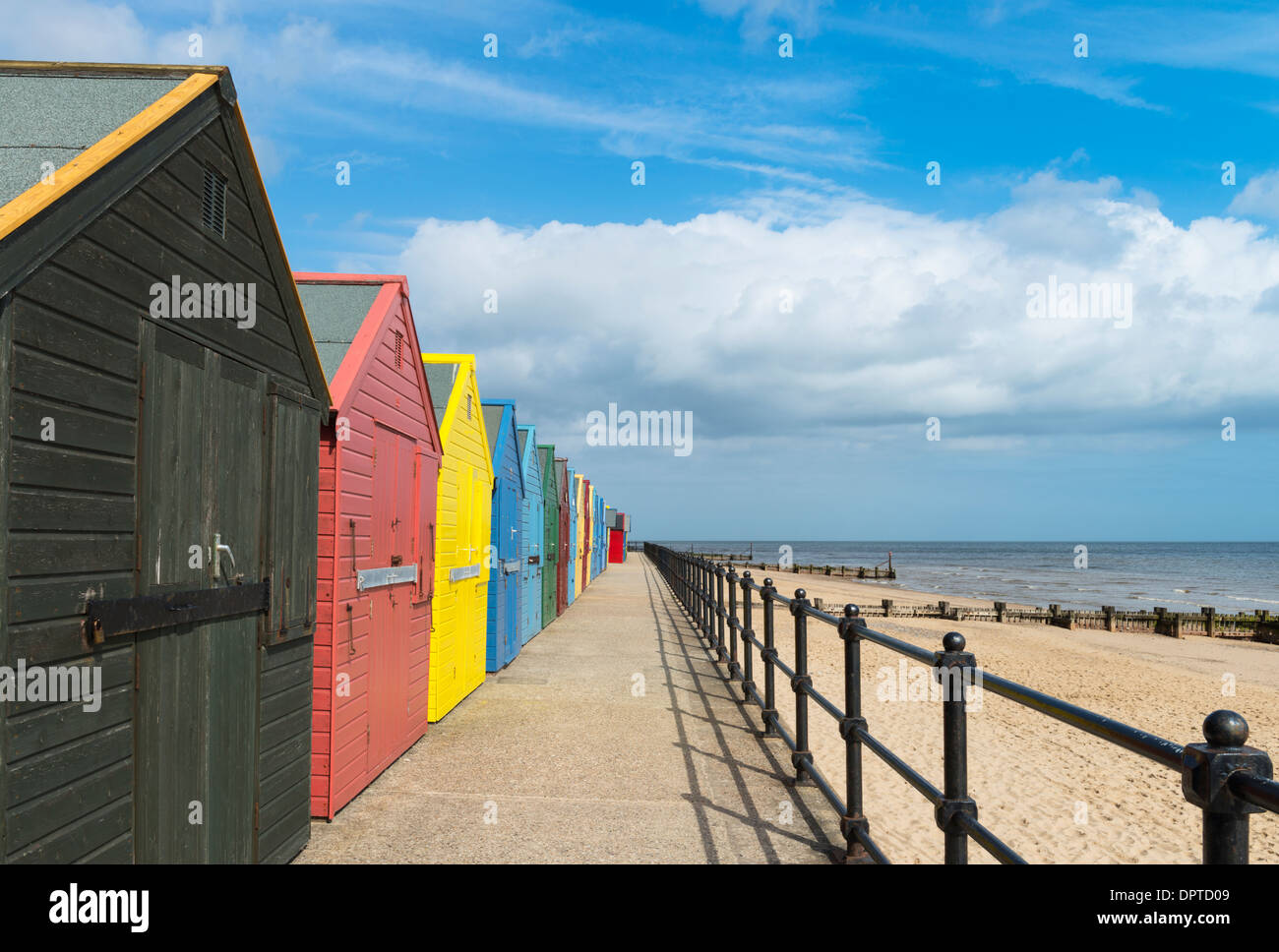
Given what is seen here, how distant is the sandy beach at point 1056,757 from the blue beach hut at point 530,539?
12.8 feet

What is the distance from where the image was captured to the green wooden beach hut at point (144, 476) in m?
2.52

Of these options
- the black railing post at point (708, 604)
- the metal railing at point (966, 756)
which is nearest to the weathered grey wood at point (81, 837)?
the metal railing at point (966, 756)

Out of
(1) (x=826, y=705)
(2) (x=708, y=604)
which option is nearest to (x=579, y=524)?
(2) (x=708, y=604)

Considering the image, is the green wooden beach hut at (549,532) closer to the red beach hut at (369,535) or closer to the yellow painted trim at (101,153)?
the red beach hut at (369,535)

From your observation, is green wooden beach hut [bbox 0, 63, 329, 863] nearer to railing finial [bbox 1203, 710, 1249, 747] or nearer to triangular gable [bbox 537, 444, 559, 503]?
railing finial [bbox 1203, 710, 1249, 747]

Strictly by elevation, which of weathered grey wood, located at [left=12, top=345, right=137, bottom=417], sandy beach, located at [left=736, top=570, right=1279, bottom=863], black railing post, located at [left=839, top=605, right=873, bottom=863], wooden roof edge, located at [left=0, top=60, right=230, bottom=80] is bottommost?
sandy beach, located at [left=736, top=570, right=1279, bottom=863]

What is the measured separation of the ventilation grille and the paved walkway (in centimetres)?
332

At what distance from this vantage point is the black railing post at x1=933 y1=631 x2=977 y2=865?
121 inches

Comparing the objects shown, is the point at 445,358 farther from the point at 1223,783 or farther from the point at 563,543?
the point at 563,543

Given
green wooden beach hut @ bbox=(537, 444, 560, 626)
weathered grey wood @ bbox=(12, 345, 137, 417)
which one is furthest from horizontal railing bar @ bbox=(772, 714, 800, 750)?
green wooden beach hut @ bbox=(537, 444, 560, 626)

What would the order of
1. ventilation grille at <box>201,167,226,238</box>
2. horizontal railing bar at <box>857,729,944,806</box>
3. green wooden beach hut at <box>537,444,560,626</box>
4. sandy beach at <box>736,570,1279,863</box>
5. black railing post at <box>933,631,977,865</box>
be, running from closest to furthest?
black railing post at <box>933,631,977,865</box>
horizontal railing bar at <box>857,729,944,806</box>
ventilation grille at <box>201,167,226,238</box>
sandy beach at <box>736,570,1279,863</box>
green wooden beach hut at <box>537,444,560,626</box>

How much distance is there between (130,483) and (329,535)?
229 cm

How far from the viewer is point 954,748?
3146mm
